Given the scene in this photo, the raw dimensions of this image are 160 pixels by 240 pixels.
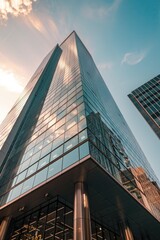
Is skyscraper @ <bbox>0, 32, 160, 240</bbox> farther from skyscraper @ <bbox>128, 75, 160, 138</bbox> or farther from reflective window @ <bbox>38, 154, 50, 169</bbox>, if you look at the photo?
skyscraper @ <bbox>128, 75, 160, 138</bbox>

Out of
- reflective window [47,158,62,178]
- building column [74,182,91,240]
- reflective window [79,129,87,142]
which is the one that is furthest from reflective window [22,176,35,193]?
reflective window [79,129,87,142]

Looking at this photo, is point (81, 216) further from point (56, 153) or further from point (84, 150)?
point (56, 153)

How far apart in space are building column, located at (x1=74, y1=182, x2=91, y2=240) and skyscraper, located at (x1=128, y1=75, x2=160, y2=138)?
156ft

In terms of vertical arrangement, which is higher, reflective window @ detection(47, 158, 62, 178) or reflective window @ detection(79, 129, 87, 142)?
reflective window @ detection(79, 129, 87, 142)

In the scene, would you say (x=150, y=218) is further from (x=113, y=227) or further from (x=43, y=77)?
(x=43, y=77)

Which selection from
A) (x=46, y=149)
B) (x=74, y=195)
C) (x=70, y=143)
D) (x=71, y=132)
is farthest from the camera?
(x=46, y=149)

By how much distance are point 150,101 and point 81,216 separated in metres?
62.4

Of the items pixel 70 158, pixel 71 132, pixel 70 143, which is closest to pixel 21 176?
pixel 70 143

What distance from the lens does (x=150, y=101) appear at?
6353 cm

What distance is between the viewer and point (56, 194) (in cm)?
1278

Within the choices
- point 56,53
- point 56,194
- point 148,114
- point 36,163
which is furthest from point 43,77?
point 56,194

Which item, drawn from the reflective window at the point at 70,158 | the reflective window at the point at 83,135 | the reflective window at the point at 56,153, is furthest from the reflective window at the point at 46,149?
the reflective window at the point at 83,135

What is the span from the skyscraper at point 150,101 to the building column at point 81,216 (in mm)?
47688

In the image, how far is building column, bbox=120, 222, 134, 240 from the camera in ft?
43.1
